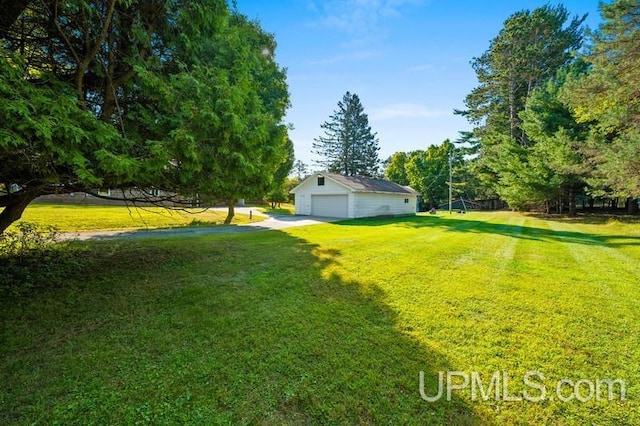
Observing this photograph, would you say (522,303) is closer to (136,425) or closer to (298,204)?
(136,425)

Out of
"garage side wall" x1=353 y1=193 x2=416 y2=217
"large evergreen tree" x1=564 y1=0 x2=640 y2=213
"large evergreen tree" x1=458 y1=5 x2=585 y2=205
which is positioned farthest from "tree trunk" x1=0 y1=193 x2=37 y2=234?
"large evergreen tree" x1=458 y1=5 x2=585 y2=205

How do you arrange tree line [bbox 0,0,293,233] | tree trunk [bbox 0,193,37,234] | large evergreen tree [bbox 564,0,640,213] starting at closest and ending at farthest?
tree line [bbox 0,0,293,233], tree trunk [bbox 0,193,37,234], large evergreen tree [bbox 564,0,640,213]

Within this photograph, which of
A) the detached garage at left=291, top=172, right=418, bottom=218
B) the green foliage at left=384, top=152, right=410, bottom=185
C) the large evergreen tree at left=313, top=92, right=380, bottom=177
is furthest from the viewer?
the green foliage at left=384, top=152, right=410, bottom=185

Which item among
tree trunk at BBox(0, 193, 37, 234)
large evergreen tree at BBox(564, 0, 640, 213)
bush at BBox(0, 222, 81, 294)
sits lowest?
bush at BBox(0, 222, 81, 294)

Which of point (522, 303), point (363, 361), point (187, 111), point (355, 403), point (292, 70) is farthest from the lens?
point (292, 70)

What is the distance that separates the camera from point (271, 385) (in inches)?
104

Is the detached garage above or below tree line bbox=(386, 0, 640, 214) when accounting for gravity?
below

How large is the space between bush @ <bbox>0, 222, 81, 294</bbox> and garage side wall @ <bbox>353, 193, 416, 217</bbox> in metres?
17.0

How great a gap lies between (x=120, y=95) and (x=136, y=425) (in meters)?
4.57

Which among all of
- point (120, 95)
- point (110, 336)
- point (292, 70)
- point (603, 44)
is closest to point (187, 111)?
point (120, 95)

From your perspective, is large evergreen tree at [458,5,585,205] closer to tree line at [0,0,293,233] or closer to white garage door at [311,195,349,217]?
white garage door at [311,195,349,217]

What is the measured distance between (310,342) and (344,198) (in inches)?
722

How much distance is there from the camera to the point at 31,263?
544 cm

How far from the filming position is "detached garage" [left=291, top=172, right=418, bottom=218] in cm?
2109
